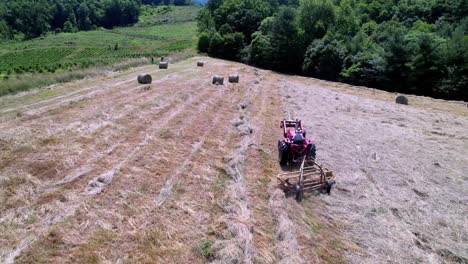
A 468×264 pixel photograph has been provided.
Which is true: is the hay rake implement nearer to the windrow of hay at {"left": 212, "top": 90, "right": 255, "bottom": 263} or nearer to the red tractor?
the red tractor

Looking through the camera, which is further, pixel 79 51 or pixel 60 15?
pixel 60 15

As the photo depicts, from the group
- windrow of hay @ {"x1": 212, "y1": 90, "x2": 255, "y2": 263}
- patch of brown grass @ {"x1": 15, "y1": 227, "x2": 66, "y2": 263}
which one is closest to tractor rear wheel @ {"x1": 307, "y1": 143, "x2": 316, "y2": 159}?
windrow of hay @ {"x1": 212, "y1": 90, "x2": 255, "y2": 263}

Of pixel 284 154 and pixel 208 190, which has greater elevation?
pixel 284 154

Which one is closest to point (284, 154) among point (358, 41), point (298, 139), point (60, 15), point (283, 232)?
point (298, 139)

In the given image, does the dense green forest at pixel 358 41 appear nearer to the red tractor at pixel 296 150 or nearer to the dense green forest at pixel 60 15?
the red tractor at pixel 296 150

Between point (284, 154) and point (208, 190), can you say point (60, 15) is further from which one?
point (208, 190)

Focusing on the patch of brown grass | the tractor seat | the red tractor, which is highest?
the tractor seat

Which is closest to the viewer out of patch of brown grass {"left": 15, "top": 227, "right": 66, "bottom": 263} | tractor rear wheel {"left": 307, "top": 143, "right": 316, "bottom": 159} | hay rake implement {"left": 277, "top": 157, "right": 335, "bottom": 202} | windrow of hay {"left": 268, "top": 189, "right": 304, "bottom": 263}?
patch of brown grass {"left": 15, "top": 227, "right": 66, "bottom": 263}
